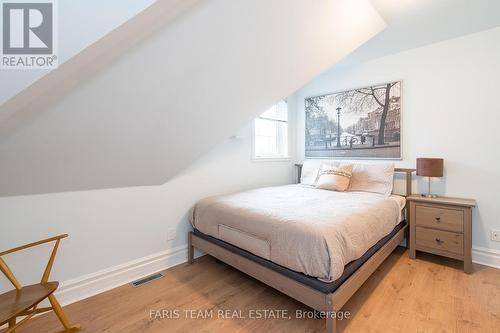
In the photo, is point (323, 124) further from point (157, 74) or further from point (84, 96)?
point (84, 96)

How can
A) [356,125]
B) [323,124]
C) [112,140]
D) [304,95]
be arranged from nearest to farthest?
[112,140]
[356,125]
[323,124]
[304,95]

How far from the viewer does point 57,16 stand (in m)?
0.92

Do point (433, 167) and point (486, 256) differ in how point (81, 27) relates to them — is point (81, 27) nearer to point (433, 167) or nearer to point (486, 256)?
point (433, 167)

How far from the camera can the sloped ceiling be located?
126 centimetres

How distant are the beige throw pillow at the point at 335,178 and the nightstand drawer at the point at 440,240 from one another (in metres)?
0.86

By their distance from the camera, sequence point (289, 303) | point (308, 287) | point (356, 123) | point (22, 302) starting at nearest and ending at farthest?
point (22, 302) < point (308, 287) < point (289, 303) < point (356, 123)

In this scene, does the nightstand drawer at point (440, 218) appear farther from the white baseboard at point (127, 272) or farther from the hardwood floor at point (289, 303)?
the white baseboard at point (127, 272)

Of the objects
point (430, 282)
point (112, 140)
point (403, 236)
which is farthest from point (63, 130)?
point (403, 236)

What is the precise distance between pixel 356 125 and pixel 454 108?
3.32 feet

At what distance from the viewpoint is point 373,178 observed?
281 cm

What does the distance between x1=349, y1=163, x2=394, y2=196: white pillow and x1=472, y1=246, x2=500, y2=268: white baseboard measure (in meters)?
0.98

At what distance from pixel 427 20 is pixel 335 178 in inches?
69.8

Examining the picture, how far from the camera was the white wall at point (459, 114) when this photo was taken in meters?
2.33

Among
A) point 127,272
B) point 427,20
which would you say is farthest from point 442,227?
point 127,272
